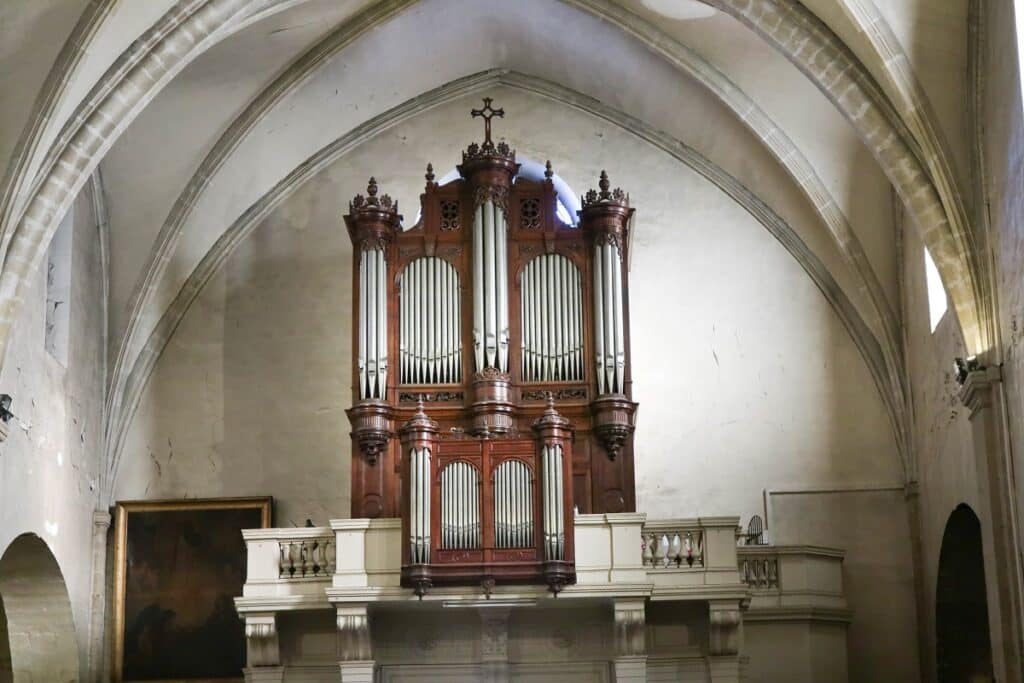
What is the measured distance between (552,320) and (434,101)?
15.3 feet

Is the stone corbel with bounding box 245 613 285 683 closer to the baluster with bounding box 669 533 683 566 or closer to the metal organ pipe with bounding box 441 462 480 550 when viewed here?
the metal organ pipe with bounding box 441 462 480 550

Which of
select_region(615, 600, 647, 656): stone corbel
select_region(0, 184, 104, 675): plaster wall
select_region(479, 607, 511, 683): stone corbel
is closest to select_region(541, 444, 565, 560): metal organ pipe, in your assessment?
select_region(615, 600, 647, 656): stone corbel

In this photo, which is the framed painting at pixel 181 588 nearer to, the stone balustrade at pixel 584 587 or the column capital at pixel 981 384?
the stone balustrade at pixel 584 587

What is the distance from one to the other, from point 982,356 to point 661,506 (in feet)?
19.6

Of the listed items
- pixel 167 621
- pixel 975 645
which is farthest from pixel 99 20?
pixel 975 645

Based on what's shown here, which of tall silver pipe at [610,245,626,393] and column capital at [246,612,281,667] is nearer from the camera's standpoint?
column capital at [246,612,281,667]

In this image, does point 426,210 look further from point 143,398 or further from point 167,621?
point 167,621

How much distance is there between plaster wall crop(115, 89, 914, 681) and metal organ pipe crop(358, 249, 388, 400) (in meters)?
2.33

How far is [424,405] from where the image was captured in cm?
1966

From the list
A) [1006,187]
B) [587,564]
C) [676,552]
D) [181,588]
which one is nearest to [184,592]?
[181,588]

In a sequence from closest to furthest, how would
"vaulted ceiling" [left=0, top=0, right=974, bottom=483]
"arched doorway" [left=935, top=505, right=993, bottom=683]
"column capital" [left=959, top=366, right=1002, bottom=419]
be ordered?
"column capital" [left=959, top=366, right=1002, bottom=419] < "vaulted ceiling" [left=0, top=0, right=974, bottom=483] < "arched doorway" [left=935, top=505, right=993, bottom=683]

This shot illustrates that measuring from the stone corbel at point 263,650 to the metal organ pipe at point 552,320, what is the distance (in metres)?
4.11

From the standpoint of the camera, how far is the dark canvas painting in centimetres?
2105

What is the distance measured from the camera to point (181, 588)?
839 inches
